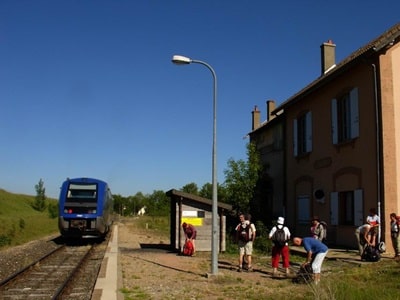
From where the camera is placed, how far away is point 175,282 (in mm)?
12125

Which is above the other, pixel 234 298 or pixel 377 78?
pixel 377 78

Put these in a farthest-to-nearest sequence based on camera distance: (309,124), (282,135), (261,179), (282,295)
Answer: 1. (261,179)
2. (282,135)
3. (309,124)
4. (282,295)

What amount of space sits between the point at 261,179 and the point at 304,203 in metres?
6.08

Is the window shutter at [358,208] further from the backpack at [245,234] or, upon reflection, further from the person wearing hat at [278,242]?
the person wearing hat at [278,242]

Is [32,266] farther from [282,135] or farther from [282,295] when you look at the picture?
[282,135]

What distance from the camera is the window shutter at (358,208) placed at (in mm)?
18062

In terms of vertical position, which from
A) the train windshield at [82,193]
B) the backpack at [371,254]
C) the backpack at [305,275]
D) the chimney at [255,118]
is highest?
the chimney at [255,118]

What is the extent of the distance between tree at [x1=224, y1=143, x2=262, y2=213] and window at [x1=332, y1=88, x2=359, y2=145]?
8.72 metres

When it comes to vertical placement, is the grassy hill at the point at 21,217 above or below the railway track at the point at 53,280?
above

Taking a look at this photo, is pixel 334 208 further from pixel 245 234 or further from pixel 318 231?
pixel 245 234

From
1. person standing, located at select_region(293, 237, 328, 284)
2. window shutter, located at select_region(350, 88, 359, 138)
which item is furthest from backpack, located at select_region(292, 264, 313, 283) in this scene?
window shutter, located at select_region(350, 88, 359, 138)

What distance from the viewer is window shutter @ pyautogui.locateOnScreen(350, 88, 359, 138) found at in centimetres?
1867

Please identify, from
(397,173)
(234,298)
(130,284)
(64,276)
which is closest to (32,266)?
(64,276)

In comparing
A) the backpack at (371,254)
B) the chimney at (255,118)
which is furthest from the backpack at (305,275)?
the chimney at (255,118)
